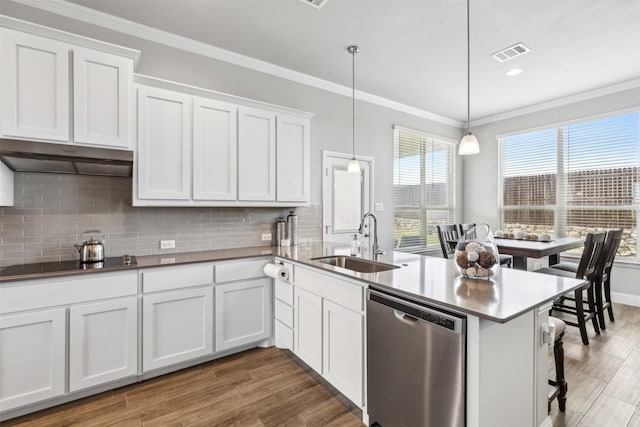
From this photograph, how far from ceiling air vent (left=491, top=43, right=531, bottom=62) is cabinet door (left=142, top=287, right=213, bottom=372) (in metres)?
3.69

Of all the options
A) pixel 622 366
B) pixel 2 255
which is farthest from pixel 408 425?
pixel 2 255

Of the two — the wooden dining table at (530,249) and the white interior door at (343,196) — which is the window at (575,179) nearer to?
the wooden dining table at (530,249)

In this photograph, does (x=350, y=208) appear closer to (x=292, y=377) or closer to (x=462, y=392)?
(x=292, y=377)

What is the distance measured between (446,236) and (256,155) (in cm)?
272

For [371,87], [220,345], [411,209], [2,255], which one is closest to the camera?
[2,255]

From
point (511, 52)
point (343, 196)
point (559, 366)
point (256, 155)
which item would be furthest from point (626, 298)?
point (256, 155)

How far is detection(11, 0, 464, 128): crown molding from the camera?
2.39m

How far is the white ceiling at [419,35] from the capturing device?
8.02ft

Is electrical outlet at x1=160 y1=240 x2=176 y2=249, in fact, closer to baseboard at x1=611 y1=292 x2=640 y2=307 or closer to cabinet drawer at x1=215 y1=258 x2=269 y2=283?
cabinet drawer at x1=215 y1=258 x2=269 y2=283

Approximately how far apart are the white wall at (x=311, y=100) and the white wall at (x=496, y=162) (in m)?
0.60

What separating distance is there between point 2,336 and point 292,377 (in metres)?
1.86

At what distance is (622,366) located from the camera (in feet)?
7.99

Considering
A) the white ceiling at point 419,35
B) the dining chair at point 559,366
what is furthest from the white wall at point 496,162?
the dining chair at point 559,366

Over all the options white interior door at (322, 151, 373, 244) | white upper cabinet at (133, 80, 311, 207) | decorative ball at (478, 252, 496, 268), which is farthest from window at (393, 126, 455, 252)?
decorative ball at (478, 252, 496, 268)
